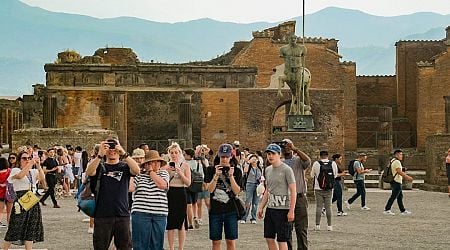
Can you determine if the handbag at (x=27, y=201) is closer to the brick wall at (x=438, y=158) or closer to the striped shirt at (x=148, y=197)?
the striped shirt at (x=148, y=197)

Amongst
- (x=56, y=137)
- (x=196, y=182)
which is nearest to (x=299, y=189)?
(x=196, y=182)

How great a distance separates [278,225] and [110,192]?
2164 millimetres

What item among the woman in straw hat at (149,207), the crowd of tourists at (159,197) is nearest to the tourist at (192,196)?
the crowd of tourists at (159,197)

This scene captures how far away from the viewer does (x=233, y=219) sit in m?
11.0

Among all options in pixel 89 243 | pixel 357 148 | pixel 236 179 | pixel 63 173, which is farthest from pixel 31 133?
pixel 357 148

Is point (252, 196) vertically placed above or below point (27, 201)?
below

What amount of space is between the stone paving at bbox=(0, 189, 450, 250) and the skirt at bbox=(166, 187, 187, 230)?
4.42 ft

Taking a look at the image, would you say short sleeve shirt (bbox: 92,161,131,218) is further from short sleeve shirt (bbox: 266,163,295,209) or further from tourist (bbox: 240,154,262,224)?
tourist (bbox: 240,154,262,224)

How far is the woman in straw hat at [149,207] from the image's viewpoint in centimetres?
1028

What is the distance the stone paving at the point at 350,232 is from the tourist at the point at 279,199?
2855 millimetres

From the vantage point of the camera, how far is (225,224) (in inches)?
434

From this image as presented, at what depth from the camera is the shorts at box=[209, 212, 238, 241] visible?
1095 cm

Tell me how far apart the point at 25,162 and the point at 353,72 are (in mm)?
40836

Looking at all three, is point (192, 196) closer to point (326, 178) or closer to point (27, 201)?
point (326, 178)
